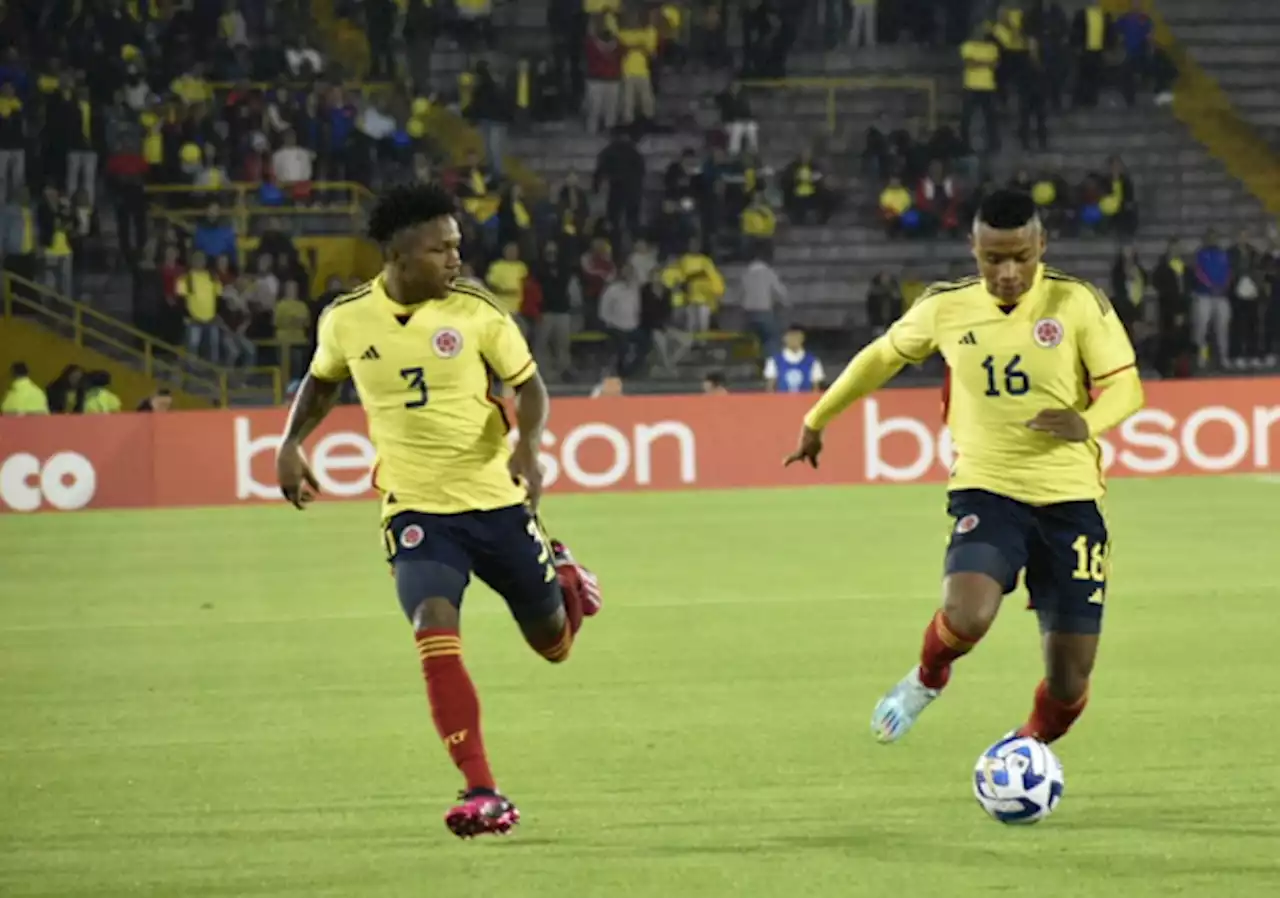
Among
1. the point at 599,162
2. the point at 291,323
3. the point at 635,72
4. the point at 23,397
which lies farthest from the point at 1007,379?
the point at 635,72

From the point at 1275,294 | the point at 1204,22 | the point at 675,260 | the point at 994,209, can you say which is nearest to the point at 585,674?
the point at 994,209

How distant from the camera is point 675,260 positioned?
2955cm

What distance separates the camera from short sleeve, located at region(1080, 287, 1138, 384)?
25.8 feet

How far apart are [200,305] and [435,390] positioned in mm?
20194

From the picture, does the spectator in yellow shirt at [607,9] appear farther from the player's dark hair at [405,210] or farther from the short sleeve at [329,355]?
the player's dark hair at [405,210]

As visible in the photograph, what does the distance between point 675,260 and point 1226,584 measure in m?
15.1

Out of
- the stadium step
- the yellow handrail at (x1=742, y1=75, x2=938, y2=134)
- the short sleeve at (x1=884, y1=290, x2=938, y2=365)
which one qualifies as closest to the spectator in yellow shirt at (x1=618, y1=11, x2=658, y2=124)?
the yellow handrail at (x1=742, y1=75, x2=938, y2=134)

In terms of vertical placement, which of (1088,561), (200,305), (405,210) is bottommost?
(200,305)

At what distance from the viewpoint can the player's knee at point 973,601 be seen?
781 centimetres

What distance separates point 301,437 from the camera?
27.0 feet

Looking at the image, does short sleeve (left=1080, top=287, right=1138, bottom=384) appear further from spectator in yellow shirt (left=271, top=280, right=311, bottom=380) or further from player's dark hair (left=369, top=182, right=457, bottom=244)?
spectator in yellow shirt (left=271, top=280, right=311, bottom=380)

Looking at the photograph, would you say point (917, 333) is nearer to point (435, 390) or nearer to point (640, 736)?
point (435, 390)

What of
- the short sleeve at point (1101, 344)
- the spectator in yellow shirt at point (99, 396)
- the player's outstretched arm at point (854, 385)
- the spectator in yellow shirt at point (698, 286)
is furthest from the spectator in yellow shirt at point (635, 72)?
the short sleeve at point (1101, 344)

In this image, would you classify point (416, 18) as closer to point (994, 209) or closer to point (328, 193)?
point (328, 193)
